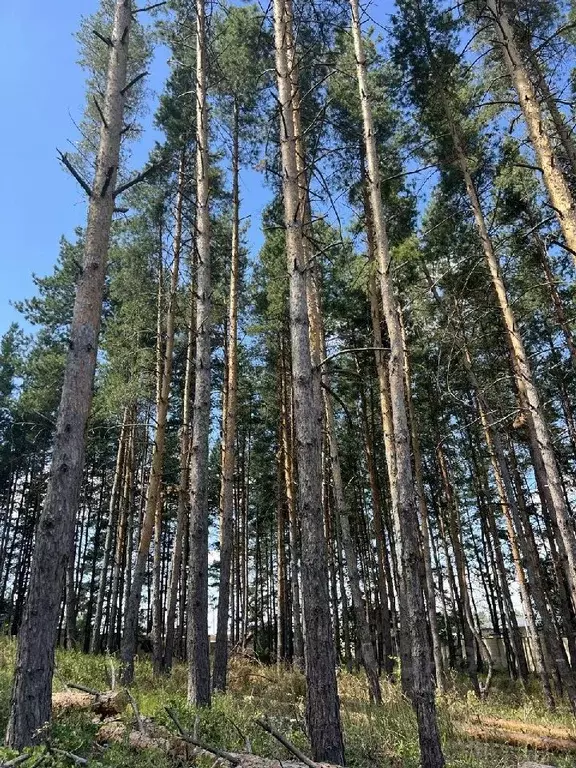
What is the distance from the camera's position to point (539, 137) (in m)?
7.42

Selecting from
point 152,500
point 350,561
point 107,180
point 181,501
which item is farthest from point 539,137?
point 181,501

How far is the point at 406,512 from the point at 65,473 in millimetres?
3930

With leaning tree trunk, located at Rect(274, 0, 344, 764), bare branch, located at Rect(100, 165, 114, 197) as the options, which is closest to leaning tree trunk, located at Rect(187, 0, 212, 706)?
leaning tree trunk, located at Rect(274, 0, 344, 764)

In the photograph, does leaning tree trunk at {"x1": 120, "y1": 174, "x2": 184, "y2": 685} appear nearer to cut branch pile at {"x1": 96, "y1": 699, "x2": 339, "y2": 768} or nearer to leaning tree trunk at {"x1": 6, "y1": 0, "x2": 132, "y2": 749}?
leaning tree trunk at {"x1": 6, "y1": 0, "x2": 132, "y2": 749}

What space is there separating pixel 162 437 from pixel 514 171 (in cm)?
955

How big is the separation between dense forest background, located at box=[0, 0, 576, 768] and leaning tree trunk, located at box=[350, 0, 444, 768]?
0.03 m

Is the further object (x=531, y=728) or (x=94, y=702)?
(x=531, y=728)

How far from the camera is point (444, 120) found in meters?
12.4

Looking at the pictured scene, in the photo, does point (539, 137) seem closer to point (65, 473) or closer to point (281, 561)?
point (65, 473)

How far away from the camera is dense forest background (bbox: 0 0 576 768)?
5605 mm

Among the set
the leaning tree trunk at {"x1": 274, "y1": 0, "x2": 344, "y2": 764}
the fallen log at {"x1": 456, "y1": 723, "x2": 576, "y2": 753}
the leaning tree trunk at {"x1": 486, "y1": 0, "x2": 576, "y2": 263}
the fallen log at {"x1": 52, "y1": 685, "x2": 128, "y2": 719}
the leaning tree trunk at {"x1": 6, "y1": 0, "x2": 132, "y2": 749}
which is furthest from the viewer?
the fallen log at {"x1": 456, "y1": 723, "x2": 576, "y2": 753}

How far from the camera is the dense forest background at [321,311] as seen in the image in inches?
221

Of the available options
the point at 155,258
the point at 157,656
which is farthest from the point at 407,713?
the point at 155,258

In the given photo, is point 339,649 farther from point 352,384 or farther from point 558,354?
point 558,354
